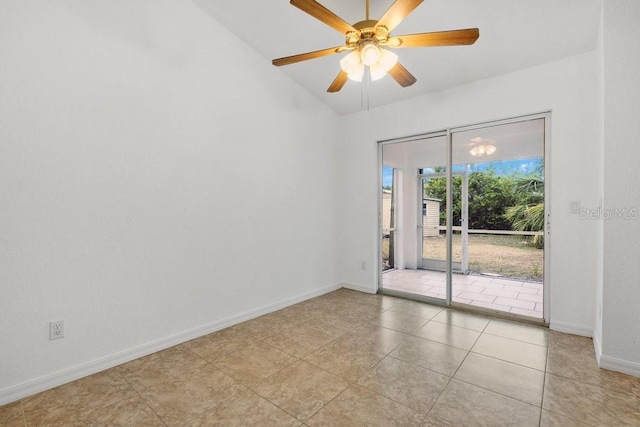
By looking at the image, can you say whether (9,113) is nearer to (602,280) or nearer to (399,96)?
(399,96)

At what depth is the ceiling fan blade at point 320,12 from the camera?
1.69 meters

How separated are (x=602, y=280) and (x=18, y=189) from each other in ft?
14.0

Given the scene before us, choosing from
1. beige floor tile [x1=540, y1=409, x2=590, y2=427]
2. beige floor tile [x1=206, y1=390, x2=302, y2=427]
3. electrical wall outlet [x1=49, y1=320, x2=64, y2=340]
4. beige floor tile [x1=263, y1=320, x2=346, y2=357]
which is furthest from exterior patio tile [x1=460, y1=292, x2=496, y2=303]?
electrical wall outlet [x1=49, y1=320, x2=64, y2=340]

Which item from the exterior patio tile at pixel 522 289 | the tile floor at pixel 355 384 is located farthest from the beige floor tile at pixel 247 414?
the exterior patio tile at pixel 522 289

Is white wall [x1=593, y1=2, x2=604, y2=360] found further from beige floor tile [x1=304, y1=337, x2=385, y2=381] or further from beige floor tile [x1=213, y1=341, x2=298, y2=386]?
beige floor tile [x1=213, y1=341, x2=298, y2=386]

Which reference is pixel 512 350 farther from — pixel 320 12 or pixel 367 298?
pixel 320 12

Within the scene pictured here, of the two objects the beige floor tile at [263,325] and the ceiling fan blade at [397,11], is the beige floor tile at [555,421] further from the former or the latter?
the ceiling fan blade at [397,11]

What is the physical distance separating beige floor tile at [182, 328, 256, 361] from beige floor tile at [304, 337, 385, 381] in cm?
69

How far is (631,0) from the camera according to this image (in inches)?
81.7

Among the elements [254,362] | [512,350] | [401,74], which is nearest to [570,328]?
[512,350]

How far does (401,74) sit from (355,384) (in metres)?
2.35

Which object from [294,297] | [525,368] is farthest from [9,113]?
[525,368]

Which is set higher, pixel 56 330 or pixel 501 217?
pixel 501 217

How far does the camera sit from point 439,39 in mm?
1893
